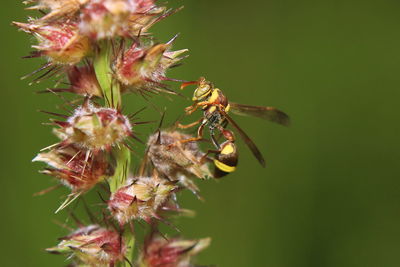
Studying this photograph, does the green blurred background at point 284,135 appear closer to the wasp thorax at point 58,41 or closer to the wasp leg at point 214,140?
the wasp leg at point 214,140

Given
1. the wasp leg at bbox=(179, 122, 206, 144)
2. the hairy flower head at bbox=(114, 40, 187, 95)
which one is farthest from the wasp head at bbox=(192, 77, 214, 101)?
the hairy flower head at bbox=(114, 40, 187, 95)

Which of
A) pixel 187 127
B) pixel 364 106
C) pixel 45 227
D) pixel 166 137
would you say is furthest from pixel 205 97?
pixel 364 106

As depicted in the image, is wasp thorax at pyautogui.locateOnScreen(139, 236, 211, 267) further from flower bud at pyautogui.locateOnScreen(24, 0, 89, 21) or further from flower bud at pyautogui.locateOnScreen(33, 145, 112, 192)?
flower bud at pyautogui.locateOnScreen(24, 0, 89, 21)

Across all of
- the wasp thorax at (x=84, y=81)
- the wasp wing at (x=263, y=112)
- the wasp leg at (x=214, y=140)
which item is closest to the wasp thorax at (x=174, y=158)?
the wasp thorax at (x=84, y=81)

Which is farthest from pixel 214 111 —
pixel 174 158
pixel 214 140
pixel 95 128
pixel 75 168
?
pixel 95 128

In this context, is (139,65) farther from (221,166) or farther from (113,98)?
(221,166)
